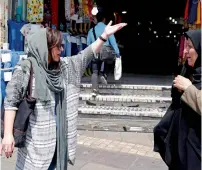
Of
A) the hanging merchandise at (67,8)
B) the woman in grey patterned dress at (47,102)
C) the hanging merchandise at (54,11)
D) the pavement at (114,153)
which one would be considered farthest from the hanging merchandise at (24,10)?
the woman in grey patterned dress at (47,102)

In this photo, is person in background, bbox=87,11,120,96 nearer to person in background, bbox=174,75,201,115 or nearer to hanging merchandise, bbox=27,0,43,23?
hanging merchandise, bbox=27,0,43,23

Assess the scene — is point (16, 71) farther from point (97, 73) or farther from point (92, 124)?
point (97, 73)

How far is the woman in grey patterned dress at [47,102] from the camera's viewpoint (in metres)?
2.50

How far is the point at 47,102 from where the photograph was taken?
2588mm

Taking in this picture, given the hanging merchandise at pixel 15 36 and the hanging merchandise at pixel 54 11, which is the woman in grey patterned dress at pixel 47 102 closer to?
the hanging merchandise at pixel 15 36

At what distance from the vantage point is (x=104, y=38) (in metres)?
2.84

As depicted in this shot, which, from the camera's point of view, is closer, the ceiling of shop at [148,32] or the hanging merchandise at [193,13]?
the hanging merchandise at [193,13]

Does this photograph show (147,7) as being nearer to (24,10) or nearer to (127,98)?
(24,10)

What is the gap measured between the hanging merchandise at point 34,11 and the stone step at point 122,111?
213 cm

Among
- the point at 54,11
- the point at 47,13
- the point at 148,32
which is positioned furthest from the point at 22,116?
the point at 148,32

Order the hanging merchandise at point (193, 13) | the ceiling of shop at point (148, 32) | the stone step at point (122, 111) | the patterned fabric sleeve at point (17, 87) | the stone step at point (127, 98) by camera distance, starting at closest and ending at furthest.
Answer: the patterned fabric sleeve at point (17, 87) → the stone step at point (122, 111) → the stone step at point (127, 98) → the hanging merchandise at point (193, 13) → the ceiling of shop at point (148, 32)

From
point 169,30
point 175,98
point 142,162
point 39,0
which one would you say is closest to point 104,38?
point 175,98

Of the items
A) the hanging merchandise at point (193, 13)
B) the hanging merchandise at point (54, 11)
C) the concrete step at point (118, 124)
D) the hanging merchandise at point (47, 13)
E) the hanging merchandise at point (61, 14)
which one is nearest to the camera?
the concrete step at point (118, 124)

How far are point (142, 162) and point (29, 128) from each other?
2385mm
